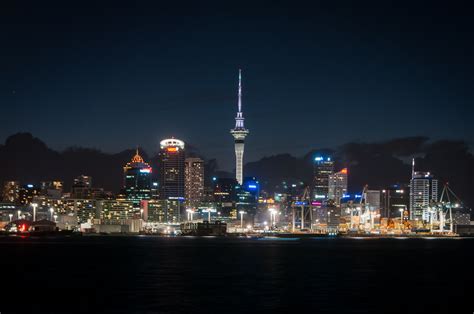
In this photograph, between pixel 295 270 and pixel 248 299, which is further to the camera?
pixel 295 270

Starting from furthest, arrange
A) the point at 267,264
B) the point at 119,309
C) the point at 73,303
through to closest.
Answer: the point at 267,264, the point at 73,303, the point at 119,309

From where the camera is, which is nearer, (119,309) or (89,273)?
(119,309)

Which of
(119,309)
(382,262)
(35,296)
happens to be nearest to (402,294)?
(119,309)

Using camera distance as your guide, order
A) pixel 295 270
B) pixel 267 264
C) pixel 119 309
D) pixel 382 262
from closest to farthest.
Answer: pixel 119 309
pixel 295 270
pixel 267 264
pixel 382 262

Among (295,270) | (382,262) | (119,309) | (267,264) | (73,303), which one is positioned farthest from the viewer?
(382,262)

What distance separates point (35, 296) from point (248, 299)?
17466 millimetres

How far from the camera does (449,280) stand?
80125 millimetres

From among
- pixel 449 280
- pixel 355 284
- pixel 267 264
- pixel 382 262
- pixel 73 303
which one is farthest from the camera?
pixel 382 262

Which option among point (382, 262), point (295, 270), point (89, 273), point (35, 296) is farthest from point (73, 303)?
point (382, 262)

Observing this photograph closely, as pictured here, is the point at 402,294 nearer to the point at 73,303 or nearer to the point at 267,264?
the point at 73,303

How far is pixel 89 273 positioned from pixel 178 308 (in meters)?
31.4

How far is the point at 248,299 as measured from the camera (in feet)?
202

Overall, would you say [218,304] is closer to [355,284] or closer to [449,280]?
[355,284]

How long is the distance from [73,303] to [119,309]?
5537mm
